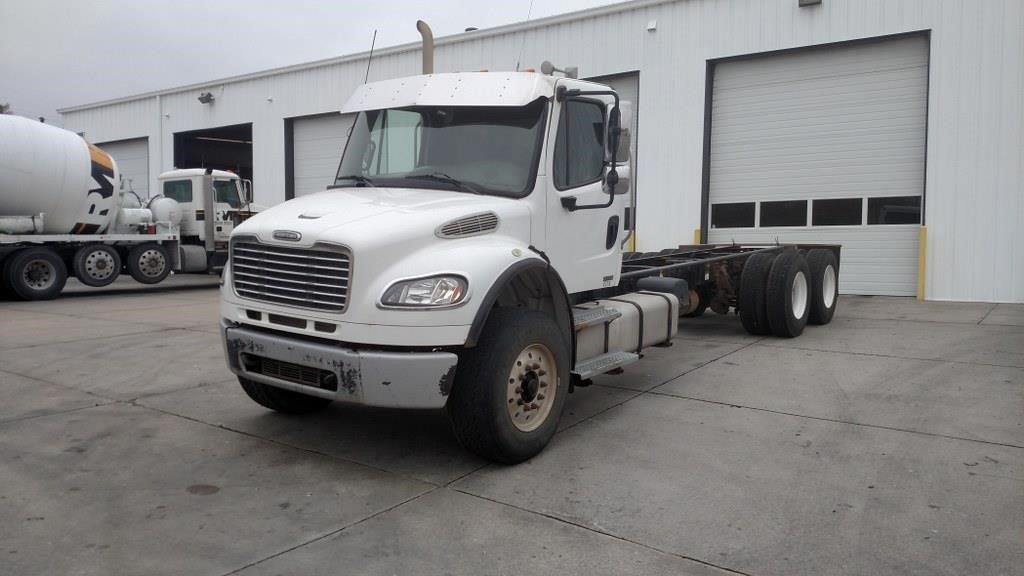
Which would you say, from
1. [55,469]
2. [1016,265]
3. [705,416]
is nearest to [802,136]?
[1016,265]

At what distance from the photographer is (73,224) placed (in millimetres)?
16578

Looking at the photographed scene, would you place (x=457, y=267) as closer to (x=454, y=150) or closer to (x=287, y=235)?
(x=287, y=235)

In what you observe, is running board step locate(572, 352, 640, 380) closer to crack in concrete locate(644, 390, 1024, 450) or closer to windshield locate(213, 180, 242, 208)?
crack in concrete locate(644, 390, 1024, 450)

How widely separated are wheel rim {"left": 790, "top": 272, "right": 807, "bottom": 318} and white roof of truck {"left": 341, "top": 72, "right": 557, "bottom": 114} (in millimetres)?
5883

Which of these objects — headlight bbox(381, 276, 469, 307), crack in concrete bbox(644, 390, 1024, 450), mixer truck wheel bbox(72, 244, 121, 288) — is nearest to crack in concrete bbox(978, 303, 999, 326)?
crack in concrete bbox(644, 390, 1024, 450)

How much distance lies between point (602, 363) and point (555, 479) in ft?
4.44

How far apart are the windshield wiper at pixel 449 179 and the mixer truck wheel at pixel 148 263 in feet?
46.8

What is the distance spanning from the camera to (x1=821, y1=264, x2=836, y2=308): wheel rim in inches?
441

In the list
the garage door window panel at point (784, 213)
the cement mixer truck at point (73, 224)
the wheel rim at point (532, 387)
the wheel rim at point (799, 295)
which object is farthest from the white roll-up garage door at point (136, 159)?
the wheel rim at point (532, 387)

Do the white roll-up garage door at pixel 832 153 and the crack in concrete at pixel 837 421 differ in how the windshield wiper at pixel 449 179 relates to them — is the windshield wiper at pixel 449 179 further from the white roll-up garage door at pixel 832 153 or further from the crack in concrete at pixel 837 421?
the white roll-up garage door at pixel 832 153

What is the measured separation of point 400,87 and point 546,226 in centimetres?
168

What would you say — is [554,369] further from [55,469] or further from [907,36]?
[907,36]

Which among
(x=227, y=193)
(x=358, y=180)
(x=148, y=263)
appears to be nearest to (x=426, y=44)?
(x=358, y=180)

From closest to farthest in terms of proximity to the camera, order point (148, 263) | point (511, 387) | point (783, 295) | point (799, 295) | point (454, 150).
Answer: point (511, 387), point (454, 150), point (783, 295), point (799, 295), point (148, 263)
